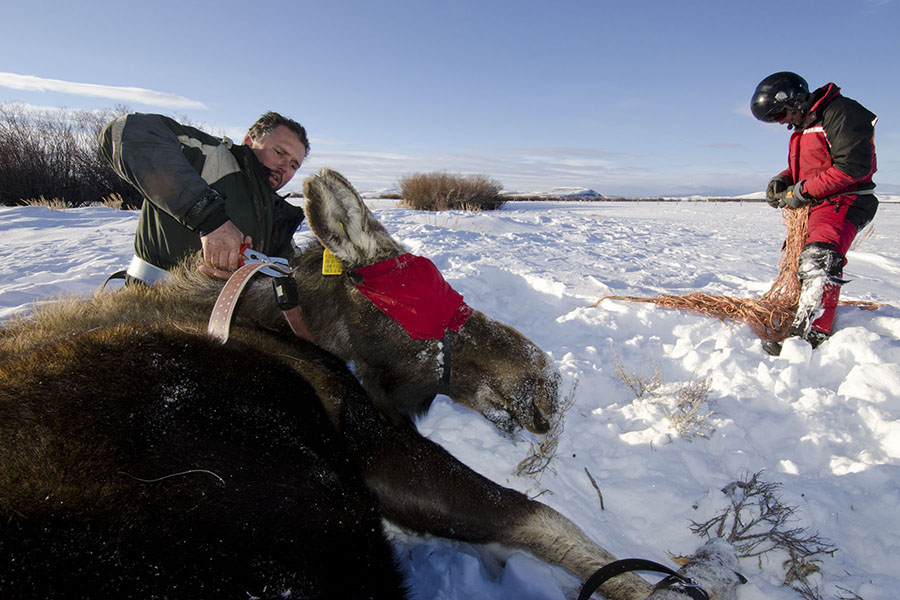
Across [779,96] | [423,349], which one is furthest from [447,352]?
[779,96]

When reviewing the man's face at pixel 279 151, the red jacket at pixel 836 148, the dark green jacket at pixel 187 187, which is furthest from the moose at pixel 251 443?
the red jacket at pixel 836 148

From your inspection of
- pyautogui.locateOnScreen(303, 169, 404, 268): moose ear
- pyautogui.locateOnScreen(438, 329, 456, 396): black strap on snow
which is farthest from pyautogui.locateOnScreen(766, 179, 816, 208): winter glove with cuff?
pyautogui.locateOnScreen(303, 169, 404, 268): moose ear

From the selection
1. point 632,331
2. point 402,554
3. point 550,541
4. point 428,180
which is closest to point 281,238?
point 402,554

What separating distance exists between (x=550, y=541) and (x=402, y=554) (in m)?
0.81

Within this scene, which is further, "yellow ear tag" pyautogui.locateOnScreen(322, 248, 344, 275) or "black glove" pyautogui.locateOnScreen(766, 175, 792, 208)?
"black glove" pyautogui.locateOnScreen(766, 175, 792, 208)

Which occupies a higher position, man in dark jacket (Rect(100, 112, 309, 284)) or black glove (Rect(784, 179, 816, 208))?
black glove (Rect(784, 179, 816, 208))

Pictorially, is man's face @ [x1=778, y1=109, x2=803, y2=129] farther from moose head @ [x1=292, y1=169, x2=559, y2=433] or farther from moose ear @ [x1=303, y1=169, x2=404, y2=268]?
moose ear @ [x1=303, y1=169, x2=404, y2=268]

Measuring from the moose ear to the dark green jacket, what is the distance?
766mm

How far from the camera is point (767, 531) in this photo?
2283 mm

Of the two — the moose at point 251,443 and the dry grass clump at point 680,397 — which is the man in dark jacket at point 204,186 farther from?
the dry grass clump at point 680,397

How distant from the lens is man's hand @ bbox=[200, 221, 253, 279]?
247 centimetres

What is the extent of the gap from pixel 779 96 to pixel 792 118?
374mm

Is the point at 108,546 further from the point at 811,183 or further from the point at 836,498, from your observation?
the point at 811,183

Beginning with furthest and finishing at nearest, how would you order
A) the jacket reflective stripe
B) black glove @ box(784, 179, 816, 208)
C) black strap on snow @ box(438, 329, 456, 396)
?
1. black glove @ box(784, 179, 816, 208)
2. the jacket reflective stripe
3. black strap on snow @ box(438, 329, 456, 396)
